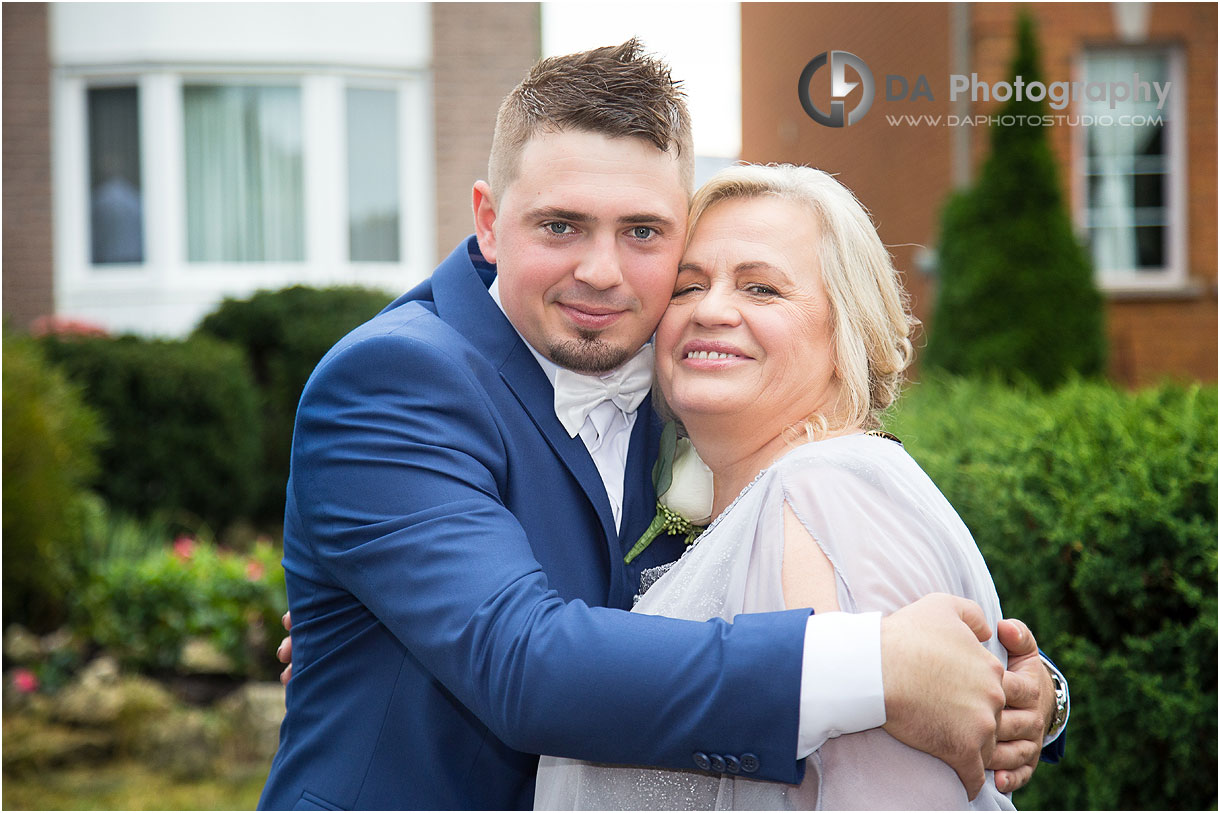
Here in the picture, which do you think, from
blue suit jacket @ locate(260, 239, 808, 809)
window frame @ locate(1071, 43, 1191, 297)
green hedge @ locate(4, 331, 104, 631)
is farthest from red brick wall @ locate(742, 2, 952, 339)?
blue suit jacket @ locate(260, 239, 808, 809)

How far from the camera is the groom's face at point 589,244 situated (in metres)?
2.38

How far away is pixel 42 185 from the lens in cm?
1258

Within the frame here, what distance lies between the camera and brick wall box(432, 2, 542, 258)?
41.4 feet

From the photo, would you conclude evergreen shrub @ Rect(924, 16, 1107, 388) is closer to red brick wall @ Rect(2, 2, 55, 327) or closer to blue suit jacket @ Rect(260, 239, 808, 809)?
blue suit jacket @ Rect(260, 239, 808, 809)

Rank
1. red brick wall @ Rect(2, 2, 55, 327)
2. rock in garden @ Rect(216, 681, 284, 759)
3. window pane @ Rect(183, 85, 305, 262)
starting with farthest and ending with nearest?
window pane @ Rect(183, 85, 305, 262), red brick wall @ Rect(2, 2, 55, 327), rock in garden @ Rect(216, 681, 284, 759)

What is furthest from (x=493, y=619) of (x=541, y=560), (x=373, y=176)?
(x=373, y=176)

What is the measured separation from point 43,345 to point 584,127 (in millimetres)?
8405

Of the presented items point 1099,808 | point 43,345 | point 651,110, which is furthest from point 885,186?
point 651,110

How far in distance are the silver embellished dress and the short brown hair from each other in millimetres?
763

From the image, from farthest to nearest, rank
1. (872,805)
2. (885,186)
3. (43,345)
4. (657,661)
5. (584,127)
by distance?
(885,186) < (43,345) < (584,127) < (872,805) < (657,661)

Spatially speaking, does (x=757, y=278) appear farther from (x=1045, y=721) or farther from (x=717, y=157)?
(x=1045, y=721)

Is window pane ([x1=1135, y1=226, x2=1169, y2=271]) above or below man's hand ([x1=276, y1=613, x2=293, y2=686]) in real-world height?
above

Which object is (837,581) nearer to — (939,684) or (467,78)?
(939,684)

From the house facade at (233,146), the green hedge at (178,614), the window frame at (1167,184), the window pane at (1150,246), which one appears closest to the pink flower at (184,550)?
the green hedge at (178,614)
